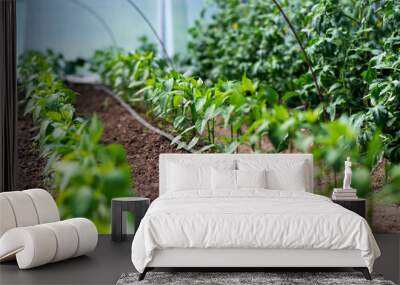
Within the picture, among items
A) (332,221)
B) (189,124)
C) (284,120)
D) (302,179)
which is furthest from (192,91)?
(332,221)

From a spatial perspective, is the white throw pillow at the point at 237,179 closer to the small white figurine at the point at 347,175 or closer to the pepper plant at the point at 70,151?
the small white figurine at the point at 347,175

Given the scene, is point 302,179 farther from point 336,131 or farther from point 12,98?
point 12,98

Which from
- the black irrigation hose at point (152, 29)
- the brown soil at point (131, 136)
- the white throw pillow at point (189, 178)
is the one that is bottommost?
the white throw pillow at point (189, 178)

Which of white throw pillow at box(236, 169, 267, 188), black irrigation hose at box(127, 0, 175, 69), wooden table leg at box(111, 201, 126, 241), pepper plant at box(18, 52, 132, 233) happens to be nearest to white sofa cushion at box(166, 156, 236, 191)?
white throw pillow at box(236, 169, 267, 188)

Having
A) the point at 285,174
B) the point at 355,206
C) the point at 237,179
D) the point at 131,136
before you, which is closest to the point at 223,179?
the point at 237,179

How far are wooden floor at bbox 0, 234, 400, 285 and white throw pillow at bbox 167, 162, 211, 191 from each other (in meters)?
0.68

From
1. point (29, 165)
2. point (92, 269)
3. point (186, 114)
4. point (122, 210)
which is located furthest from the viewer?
point (29, 165)

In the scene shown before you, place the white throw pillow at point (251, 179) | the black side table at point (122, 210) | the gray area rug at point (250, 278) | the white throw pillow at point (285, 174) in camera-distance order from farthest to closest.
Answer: the black side table at point (122, 210)
the white throw pillow at point (285, 174)
the white throw pillow at point (251, 179)
the gray area rug at point (250, 278)

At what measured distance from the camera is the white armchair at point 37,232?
4695 mm

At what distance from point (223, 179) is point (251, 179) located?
235 millimetres

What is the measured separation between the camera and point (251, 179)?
5.71 metres

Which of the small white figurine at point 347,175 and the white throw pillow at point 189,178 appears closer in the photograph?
the white throw pillow at point 189,178

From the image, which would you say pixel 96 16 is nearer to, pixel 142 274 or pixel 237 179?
pixel 237 179

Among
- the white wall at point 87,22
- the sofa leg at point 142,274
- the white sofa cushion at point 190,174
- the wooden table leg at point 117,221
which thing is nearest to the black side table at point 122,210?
the wooden table leg at point 117,221
